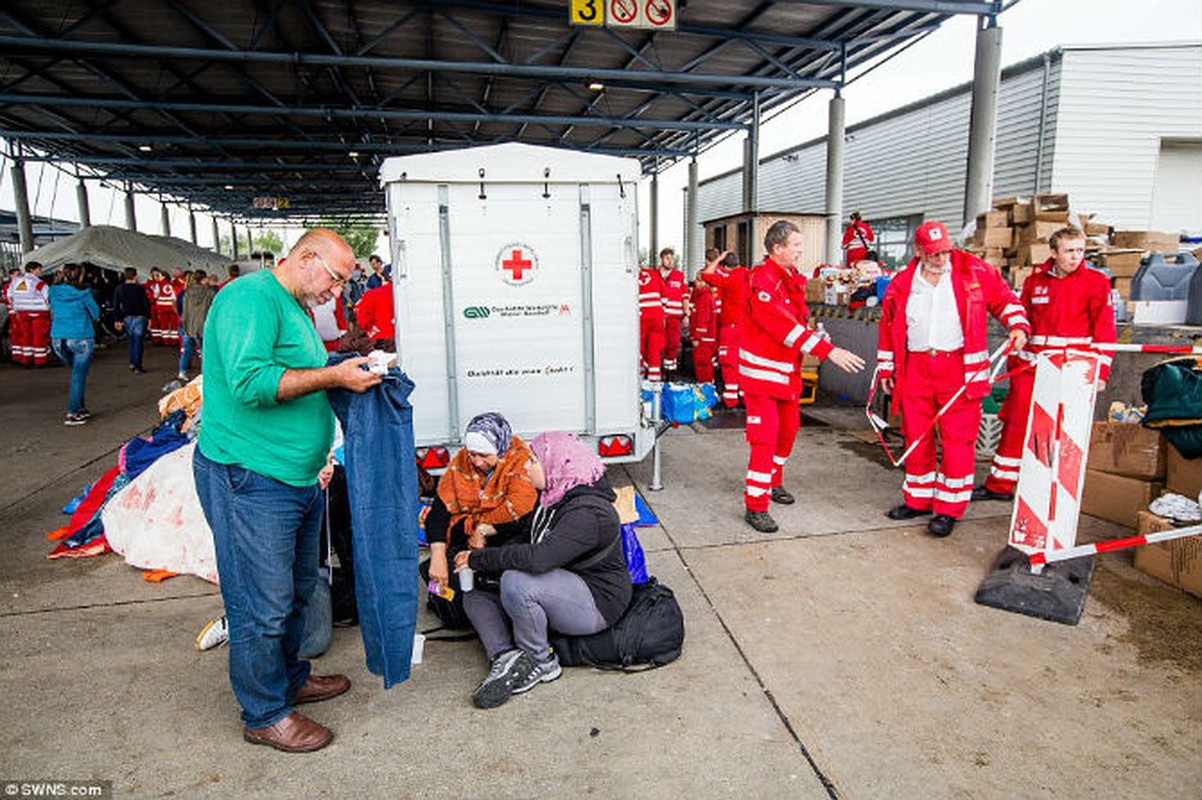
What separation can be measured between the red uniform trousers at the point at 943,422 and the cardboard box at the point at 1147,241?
4.50 meters

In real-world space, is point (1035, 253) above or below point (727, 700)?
above

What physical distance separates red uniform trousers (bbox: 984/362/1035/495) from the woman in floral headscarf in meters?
3.67

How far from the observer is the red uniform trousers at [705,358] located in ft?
34.3

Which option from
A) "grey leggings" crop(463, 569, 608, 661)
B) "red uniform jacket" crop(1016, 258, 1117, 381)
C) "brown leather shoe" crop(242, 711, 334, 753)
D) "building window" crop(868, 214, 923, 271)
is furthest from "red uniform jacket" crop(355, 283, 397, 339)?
"building window" crop(868, 214, 923, 271)

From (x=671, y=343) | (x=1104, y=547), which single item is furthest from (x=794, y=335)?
(x=671, y=343)

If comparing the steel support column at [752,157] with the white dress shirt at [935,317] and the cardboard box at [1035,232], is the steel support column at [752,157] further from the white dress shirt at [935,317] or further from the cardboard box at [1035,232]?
the white dress shirt at [935,317]

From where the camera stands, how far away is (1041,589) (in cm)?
350

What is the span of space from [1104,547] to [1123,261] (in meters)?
4.53

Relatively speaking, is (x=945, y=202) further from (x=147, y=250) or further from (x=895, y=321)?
(x=147, y=250)

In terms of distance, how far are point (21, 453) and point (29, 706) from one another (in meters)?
5.24

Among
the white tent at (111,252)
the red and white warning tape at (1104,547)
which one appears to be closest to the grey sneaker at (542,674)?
the red and white warning tape at (1104,547)

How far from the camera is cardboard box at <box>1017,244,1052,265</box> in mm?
7512

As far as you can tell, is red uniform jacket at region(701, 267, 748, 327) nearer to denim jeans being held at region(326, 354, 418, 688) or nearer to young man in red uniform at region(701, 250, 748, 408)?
young man in red uniform at region(701, 250, 748, 408)

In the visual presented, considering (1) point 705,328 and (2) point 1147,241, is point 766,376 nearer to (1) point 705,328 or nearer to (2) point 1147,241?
(2) point 1147,241
